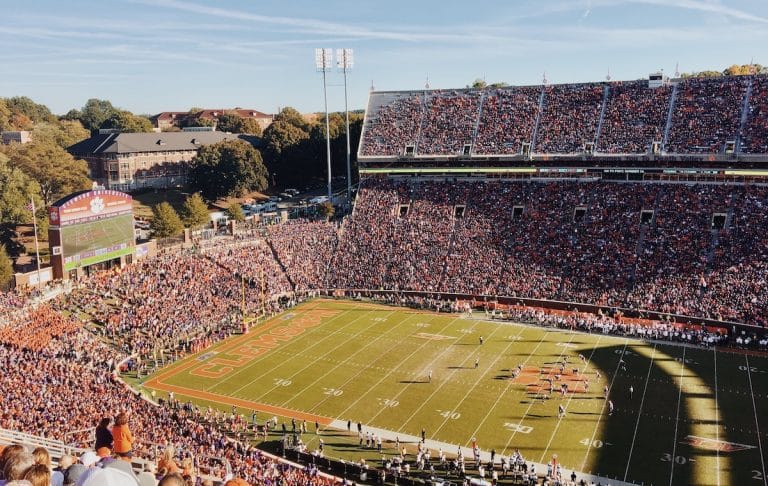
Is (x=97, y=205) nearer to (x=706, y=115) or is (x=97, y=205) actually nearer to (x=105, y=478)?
(x=105, y=478)

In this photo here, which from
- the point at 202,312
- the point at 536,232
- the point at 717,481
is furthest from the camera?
the point at 536,232

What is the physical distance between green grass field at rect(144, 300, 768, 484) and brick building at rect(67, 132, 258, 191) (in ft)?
148

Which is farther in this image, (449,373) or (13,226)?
(13,226)

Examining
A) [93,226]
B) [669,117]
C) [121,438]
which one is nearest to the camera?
[121,438]

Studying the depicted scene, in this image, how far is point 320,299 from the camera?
4625 cm

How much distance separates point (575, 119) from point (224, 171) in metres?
38.1

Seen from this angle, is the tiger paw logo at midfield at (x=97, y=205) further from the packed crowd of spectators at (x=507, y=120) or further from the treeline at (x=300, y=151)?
the treeline at (x=300, y=151)

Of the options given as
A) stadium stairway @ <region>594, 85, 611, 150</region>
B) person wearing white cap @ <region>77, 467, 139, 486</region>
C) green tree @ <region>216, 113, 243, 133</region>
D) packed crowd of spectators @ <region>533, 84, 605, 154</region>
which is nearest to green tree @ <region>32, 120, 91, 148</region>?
green tree @ <region>216, 113, 243, 133</region>

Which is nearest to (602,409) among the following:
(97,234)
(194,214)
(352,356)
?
(352,356)

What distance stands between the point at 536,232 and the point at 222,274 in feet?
75.6

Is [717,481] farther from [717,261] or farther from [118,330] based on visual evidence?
[118,330]

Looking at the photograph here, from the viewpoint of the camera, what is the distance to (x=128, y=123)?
4067 inches

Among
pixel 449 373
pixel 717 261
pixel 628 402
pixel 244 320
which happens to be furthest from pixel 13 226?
pixel 717 261

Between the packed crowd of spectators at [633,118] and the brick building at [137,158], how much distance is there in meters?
Result: 53.4
